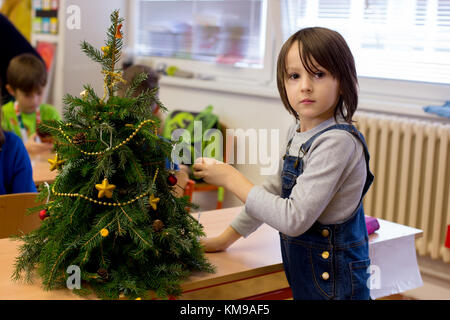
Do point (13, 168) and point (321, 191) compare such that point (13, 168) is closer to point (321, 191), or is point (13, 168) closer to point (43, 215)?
point (43, 215)

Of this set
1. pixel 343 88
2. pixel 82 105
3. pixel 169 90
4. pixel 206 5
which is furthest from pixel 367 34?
pixel 82 105

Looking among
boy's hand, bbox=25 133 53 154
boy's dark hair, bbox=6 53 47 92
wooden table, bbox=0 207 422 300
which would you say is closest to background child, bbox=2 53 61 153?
boy's dark hair, bbox=6 53 47 92

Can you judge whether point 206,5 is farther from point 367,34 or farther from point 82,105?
point 82,105

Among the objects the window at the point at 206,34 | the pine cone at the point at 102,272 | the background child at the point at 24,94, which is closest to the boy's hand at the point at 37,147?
the background child at the point at 24,94

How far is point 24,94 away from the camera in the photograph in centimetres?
341

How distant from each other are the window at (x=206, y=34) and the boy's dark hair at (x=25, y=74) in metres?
1.49

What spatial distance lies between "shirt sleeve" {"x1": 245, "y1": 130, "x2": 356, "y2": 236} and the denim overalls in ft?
0.18

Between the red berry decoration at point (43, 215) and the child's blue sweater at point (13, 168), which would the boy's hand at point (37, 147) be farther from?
the red berry decoration at point (43, 215)

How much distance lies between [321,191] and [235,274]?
0.30 m

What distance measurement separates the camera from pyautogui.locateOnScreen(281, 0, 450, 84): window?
3180 mm

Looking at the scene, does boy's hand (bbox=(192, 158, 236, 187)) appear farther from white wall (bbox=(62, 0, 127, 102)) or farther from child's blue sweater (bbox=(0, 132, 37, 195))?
white wall (bbox=(62, 0, 127, 102))

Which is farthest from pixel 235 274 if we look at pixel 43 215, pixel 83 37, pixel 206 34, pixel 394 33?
pixel 83 37

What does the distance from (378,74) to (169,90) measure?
1831 millimetres

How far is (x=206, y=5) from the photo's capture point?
14.8ft
